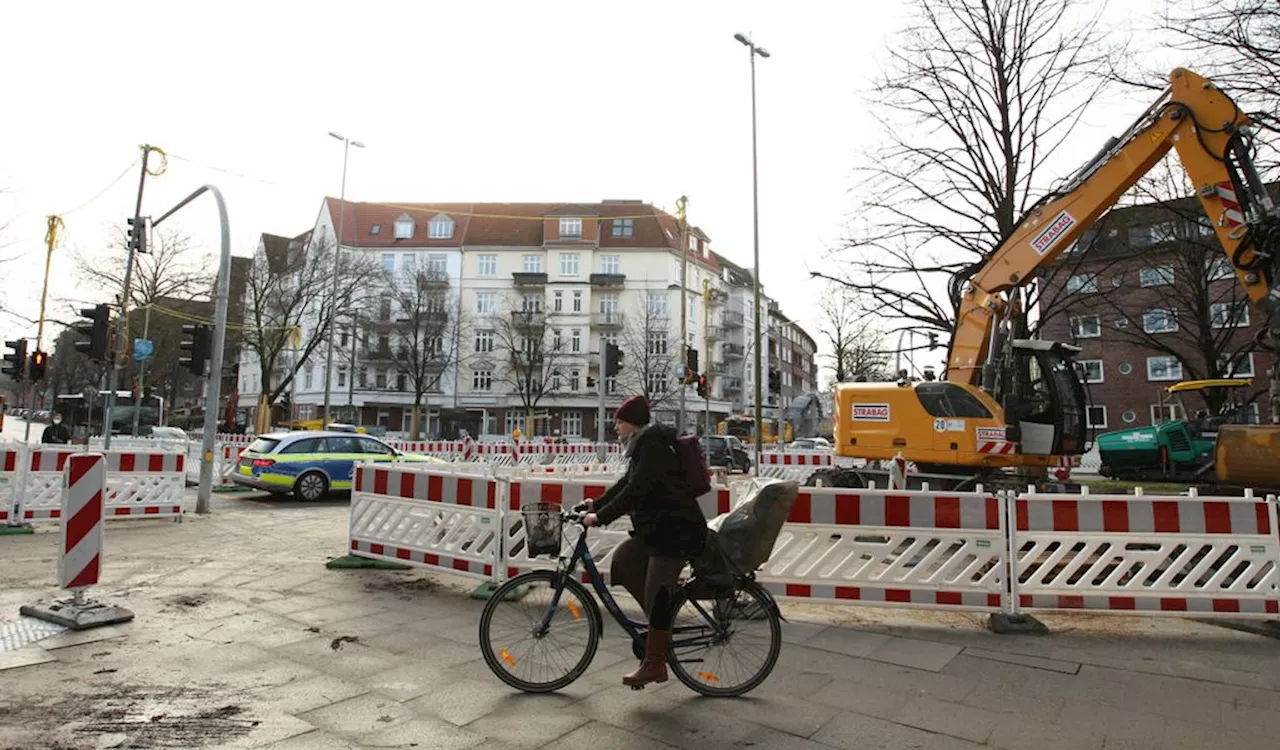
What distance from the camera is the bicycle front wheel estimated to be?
4.29 m

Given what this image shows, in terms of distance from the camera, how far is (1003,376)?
10898mm

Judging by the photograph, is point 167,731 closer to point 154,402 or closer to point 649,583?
point 649,583

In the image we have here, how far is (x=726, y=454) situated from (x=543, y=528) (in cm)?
2500

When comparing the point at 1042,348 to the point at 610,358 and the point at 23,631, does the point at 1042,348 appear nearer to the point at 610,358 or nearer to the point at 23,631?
the point at 610,358

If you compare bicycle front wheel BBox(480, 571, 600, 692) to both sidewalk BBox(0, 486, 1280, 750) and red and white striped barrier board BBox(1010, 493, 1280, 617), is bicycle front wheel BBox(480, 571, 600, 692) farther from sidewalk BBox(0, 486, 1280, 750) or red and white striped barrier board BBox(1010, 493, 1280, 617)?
red and white striped barrier board BBox(1010, 493, 1280, 617)

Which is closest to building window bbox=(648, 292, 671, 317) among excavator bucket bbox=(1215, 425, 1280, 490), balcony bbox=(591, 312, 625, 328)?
balcony bbox=(591, 312, 625, 328)

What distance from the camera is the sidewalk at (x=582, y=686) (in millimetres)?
3709

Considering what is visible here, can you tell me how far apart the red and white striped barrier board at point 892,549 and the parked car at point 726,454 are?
20.1m

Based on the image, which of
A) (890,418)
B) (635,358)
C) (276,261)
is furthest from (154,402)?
(890,418)

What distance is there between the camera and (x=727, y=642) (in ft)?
13.9

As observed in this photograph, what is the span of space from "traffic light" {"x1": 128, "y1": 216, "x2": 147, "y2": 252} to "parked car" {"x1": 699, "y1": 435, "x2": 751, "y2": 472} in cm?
1815

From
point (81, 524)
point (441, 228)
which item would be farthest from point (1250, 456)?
point (441, 228)

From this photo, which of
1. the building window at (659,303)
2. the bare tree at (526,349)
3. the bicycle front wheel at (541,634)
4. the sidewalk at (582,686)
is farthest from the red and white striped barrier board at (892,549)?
the building window at (659,303)

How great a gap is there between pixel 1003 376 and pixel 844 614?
20.0 ft
